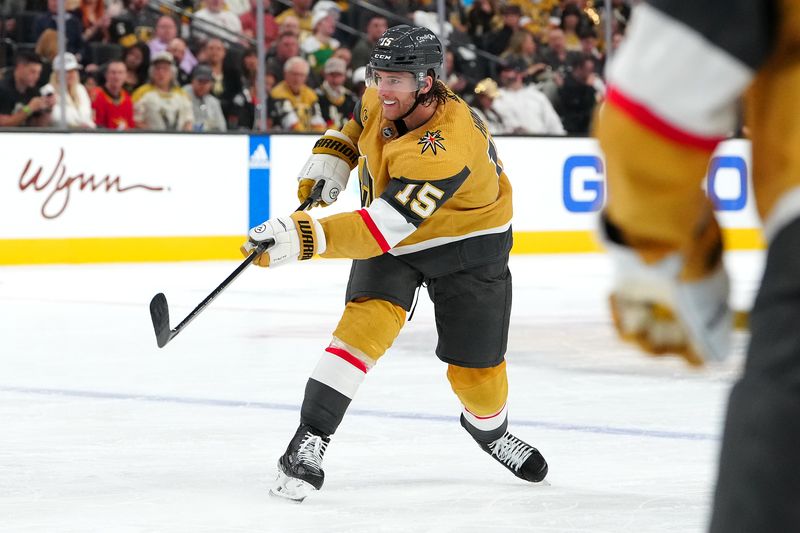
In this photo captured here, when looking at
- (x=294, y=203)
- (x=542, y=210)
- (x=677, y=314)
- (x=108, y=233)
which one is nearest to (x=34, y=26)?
(x=108, y=233)

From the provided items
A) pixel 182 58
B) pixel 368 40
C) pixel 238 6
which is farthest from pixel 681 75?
pixel 368 40

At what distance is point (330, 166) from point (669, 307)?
2487 mm

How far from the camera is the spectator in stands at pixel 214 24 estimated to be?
9.05 m

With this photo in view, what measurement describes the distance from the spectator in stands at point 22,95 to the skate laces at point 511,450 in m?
5.79

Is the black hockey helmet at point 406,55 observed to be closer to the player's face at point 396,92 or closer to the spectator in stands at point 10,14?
the player's face at point 396,92

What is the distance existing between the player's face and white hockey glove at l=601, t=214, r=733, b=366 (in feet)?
6.84

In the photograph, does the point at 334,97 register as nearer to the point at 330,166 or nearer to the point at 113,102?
the point at 113,102

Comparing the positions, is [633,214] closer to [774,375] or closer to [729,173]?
[774,375]

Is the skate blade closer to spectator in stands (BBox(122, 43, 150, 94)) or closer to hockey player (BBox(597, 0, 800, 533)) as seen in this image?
hockey player (BBox(597, 0, 800, 533))

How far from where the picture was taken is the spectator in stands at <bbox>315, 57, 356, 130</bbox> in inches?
369

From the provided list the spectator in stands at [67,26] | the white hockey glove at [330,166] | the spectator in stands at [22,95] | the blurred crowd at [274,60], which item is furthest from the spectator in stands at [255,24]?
the white hockey glove at [330,166]

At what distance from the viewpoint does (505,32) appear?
10.1 m

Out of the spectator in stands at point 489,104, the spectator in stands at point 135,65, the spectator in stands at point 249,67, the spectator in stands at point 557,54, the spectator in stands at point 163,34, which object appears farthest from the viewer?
the spectator in stands at point 557,54

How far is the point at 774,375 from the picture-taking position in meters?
1.02
